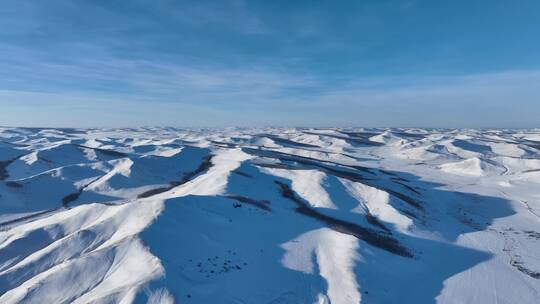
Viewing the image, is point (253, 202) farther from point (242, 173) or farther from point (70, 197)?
point (70, 197)

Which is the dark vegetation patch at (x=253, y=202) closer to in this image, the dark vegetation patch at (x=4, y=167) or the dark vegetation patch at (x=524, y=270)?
the dark vegetation patch at (x=524, y=270)

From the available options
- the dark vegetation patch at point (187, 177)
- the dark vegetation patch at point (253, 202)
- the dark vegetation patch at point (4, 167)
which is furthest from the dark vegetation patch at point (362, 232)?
the dark vegetation patch at point (4, 167)

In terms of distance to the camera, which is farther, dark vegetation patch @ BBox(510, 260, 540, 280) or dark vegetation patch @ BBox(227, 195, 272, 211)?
dark vegetation patch @ BBox(227, 195, 272, 211)

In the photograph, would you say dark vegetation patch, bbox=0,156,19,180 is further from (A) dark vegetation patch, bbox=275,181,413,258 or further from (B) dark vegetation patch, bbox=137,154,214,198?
(A) dark vegetation patch, bbox=275,181,413,258

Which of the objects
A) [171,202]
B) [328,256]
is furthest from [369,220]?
[171,202]

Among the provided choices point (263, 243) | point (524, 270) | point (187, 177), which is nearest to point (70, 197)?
point (187, 177)

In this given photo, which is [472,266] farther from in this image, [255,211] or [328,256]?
[255,211]

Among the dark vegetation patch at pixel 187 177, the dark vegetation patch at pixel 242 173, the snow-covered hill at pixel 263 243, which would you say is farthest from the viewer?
the dark vegetation patch at pixel 242 173

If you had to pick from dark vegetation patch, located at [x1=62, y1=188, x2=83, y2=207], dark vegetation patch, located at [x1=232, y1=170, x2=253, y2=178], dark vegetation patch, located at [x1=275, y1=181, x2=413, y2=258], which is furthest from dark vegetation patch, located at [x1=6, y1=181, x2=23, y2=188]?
dark vegetation patch, located at [x1=275, y1=181, x2=413, y2=258]

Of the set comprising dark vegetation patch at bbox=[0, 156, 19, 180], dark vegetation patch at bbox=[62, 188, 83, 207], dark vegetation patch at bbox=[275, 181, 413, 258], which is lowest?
dark vegetation patch at bbox=[62, 188, 83, 207]
